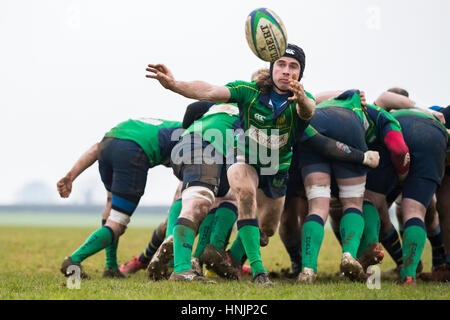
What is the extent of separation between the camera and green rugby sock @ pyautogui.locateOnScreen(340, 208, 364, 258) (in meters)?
5.58

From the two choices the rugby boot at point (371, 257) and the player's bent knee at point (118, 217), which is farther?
the player's bent knee at point (118, 217)

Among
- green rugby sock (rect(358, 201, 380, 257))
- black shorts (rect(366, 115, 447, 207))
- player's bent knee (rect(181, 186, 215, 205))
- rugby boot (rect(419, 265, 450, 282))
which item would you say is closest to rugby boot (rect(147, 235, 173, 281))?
player's bent knee (rect(181, 186, 215, 205))

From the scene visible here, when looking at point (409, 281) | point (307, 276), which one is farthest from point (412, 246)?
point (307, 276)

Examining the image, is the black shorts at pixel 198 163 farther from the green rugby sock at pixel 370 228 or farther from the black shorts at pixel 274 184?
the green rugby sock at pixel 370 228

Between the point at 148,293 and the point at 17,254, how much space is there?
7412 millimetres

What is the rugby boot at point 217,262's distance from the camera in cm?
567

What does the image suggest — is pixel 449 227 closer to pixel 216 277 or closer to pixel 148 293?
pixel 216 277

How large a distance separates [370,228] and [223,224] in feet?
5.31

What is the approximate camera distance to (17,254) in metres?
10.6

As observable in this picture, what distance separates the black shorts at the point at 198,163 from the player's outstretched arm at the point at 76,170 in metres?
1.41

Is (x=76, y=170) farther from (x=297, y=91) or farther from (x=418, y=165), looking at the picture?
(x=418, y=165)

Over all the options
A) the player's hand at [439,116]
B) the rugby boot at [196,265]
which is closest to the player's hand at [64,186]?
the rugby boot at [196,265]
